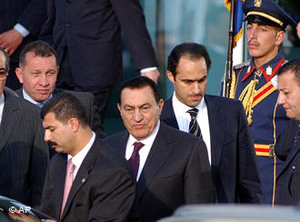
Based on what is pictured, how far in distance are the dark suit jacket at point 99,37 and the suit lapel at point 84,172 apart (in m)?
2.69

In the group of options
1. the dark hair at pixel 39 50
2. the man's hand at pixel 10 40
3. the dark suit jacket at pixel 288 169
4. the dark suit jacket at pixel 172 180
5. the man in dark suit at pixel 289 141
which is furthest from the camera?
the man's hand at pixel 10 40

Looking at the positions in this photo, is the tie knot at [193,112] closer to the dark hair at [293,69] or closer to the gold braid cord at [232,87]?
the dark hair at [293,69]

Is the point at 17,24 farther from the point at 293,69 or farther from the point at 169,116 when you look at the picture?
the point at 293,69

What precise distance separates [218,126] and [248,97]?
0.82 metres

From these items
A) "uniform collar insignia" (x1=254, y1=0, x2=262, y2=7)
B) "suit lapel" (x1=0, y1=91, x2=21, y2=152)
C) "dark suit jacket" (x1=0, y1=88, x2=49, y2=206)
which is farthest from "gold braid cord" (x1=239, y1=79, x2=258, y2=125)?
"suit lapel" (x1=0, y1=91, x2=21, y2=152)

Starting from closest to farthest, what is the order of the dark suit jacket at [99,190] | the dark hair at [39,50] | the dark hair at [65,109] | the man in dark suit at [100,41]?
the dark suit jacket at [99,190] → the dark hair at [65,109] → the dark hair at [39,50] → the man in dark suit at [100,41]

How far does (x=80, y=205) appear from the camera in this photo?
574cm

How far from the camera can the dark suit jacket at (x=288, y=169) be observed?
646cm

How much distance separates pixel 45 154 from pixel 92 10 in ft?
5.89

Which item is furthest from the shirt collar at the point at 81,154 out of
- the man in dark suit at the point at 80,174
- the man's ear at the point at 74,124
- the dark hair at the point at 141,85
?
the dark hair at the point at 141,85

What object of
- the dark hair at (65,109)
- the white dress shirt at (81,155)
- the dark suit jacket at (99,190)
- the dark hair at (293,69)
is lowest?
the dark suit jacket at (99,190)

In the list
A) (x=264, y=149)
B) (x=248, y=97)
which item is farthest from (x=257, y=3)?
(x=264, y=149)

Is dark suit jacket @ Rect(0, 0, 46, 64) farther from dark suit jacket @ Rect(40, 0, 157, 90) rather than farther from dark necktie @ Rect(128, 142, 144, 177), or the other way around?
dark necktie @ Rect(128, 142, 144, 177)

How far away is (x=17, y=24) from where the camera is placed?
9.13 metres
